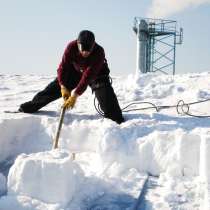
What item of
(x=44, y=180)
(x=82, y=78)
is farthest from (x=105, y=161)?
(x=82, y=78)

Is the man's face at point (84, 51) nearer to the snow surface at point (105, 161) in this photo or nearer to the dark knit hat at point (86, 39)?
the dark knit hat at point (86, 39)

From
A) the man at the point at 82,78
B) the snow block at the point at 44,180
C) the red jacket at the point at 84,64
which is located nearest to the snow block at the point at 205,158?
the snow block at the point at 44,180

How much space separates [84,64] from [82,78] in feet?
0.91

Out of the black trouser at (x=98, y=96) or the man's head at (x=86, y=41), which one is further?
the black trouser at (x=98, y=96)

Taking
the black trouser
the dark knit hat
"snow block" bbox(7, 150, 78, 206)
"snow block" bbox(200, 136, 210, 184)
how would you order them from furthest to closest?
1. the black trouser
2. the dark knit hat
3. "snow block" bbox(200, 136, 210, 184)
4. "snow block" bbox(7, 150, 78, 206)

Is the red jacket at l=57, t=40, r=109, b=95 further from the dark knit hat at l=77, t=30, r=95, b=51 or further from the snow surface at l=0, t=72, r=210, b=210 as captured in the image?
the snow surface at l=0, t=72, r=210, b=210

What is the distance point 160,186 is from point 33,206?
4.06ft

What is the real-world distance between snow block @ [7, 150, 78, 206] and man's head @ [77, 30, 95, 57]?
1981 mm

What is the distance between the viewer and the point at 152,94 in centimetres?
747

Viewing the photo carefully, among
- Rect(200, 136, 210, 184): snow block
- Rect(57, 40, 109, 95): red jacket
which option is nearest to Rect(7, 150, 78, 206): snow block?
Rect(200, 136, 210, 184): snow block

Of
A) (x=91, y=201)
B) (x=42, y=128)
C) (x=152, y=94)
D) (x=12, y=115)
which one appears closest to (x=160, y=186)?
(x=91, y=201)

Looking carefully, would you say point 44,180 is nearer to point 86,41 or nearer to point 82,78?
point 82,78

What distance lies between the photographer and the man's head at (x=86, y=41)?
527 centimetres

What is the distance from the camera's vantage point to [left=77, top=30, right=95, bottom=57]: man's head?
5.27m
